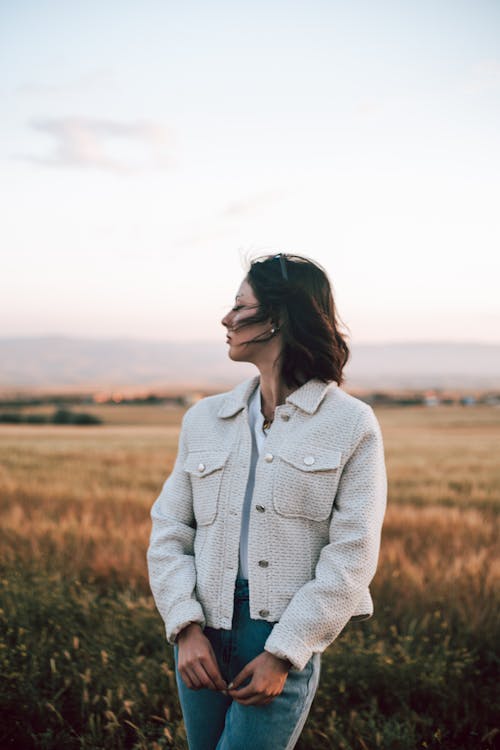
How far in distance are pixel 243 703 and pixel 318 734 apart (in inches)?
64.8

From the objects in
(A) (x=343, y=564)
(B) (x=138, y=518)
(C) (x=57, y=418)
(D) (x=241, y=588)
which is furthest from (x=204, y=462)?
(C) (x=57, y=418)

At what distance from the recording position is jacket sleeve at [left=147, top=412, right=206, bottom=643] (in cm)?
222

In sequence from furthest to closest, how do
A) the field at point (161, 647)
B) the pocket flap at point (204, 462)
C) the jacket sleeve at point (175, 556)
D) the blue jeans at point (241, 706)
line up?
the field at point (161, 647) < the pocket flap at point (204, 462) < the jacket sleeve at point (175, 556) < the blue jeans at point (241, 706)

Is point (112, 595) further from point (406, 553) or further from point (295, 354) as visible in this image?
point (295, 354)

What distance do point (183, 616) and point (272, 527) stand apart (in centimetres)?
40

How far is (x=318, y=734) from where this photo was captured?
135 inches

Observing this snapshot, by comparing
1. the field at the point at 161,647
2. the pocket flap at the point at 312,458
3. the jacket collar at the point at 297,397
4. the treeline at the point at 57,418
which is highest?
the jacket collar at the point at 297,397

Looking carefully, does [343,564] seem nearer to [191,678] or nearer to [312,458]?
[312,458]

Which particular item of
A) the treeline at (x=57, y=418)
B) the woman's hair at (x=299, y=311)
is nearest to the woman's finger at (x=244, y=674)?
the woman's hair at (x=299, y=311)

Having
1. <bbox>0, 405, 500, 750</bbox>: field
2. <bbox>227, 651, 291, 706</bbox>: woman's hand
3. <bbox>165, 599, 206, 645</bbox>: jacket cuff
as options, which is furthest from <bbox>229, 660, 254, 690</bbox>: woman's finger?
<bbox>0, 405, 500, 750</bbox>: field

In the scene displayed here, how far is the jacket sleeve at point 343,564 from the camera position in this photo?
2047 millimetres

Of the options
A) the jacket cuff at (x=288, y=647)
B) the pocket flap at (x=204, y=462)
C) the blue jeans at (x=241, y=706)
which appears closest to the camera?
the jacket cuff at (x=288, y=647)

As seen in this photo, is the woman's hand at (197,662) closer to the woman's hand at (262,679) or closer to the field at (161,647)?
the woman's hand at (262,679)

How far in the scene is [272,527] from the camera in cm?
217
